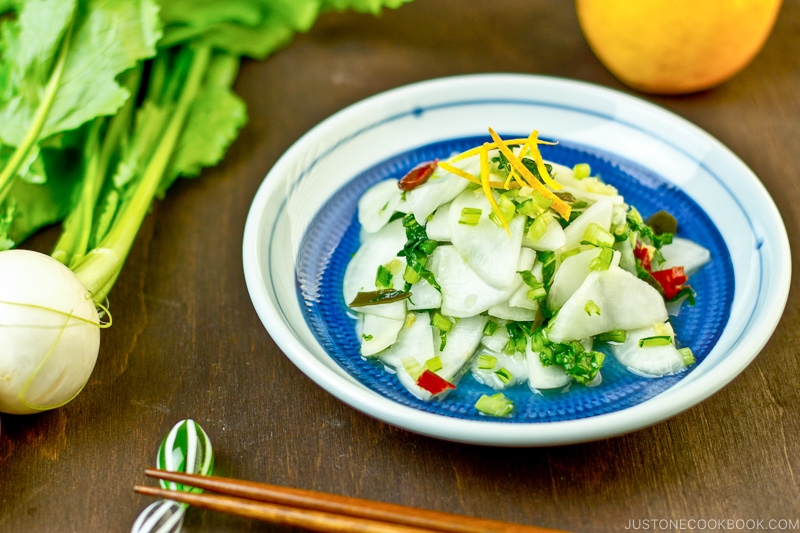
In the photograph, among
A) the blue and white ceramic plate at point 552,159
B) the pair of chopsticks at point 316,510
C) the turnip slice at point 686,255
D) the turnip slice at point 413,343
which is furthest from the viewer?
the turnip slice at point 686,255

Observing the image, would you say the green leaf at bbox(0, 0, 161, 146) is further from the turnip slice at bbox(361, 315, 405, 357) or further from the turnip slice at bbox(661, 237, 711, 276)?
the turnip slice at bbox(661, 237, 711, 276)

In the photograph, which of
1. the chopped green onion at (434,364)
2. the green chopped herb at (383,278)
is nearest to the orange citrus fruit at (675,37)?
the green chopped herb at (383,278)

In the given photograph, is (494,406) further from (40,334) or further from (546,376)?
(40,334)

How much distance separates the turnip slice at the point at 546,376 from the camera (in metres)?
1.58

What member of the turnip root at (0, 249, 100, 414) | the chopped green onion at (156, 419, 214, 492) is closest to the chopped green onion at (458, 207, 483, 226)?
the chopped green onion at (156, 419, 214, 492)

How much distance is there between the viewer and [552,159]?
217 centimetres

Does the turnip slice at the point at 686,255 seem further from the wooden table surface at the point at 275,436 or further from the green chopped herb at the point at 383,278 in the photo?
the green chopped herb at the point at 383,278

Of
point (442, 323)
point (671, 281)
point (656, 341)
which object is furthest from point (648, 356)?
point (442, 323)

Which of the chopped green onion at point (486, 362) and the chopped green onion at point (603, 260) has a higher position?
the chopped green onion at point (603, 260)

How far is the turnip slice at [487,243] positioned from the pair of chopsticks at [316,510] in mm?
525

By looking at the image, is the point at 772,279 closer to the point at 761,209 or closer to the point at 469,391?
the point at 761,209

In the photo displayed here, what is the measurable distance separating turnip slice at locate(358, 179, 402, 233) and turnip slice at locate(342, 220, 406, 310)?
1.0 inches

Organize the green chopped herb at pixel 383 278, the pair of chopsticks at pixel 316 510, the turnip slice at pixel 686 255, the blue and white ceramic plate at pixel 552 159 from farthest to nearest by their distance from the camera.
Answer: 1. the turnip slice at pixel 686 255
2. the green chopped herb at pixel 383 278
3. the blue and white ceramic plate at pixel 552 159
4. the pair of chopsticks at pixel 316 510

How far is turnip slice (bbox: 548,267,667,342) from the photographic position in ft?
5.18
